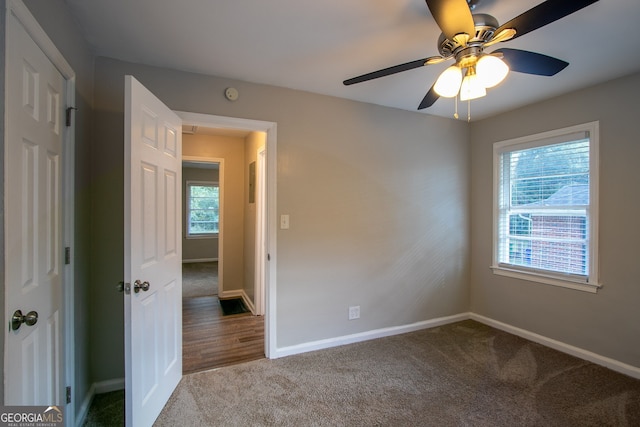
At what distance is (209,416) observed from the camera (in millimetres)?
1880

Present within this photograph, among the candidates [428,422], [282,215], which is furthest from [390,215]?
[428,422]

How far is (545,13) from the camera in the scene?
116cm

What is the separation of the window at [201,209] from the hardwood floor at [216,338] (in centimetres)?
401

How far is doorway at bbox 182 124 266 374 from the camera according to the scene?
9.43 feet

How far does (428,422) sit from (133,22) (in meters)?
3.00

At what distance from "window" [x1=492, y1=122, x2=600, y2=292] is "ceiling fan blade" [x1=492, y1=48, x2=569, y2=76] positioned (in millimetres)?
1490

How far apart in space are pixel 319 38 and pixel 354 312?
2.38 metres

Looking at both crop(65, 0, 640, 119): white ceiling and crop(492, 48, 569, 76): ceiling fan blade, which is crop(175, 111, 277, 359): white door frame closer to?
crop(65, 0, 640, 119): white ceiling

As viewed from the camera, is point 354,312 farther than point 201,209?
No

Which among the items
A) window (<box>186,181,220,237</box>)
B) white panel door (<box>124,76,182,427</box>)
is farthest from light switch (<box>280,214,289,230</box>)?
window (<box>186,181,220,237</box>)

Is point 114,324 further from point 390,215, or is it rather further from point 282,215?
point 390,215

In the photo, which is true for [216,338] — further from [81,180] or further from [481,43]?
[481,43]

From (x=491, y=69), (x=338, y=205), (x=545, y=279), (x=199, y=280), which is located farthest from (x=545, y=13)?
(x=199, y=280)

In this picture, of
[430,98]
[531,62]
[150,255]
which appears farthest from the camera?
[430,98]
